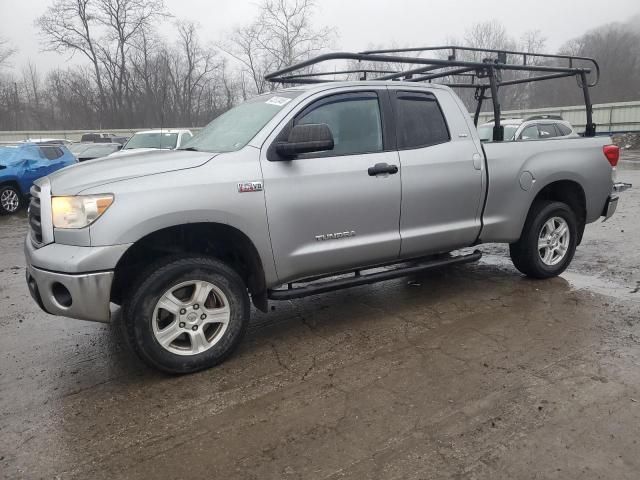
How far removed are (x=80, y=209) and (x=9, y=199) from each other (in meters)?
10.8

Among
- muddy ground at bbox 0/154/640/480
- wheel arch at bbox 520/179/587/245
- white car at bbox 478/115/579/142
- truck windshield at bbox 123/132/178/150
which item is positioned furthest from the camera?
truck windshield at bbox 123/132/178/150

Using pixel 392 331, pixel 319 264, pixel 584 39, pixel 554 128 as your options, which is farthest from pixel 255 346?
pixel 584 39

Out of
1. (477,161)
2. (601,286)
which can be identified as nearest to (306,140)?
(477,161)

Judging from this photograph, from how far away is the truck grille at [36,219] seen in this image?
3.44 meters

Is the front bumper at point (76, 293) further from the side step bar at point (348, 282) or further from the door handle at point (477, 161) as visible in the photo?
the door handle at point (477, 161)

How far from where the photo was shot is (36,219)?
3496 millimetres

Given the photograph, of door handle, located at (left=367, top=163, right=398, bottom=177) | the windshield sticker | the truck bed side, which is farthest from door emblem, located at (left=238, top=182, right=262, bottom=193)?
the truck bed side

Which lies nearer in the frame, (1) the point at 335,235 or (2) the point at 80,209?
(2) the point at 80,209

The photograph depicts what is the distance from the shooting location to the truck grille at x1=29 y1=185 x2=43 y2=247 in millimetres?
3438

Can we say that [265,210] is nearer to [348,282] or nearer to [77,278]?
[348,282]

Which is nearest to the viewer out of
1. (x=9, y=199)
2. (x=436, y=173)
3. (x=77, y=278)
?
(x=77, y=278)

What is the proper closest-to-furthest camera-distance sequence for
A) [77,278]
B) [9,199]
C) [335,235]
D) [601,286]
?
1. [77,278]
2. [335,235]
3. [601,286]
4. [9,199]

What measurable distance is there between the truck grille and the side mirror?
66.7 inches

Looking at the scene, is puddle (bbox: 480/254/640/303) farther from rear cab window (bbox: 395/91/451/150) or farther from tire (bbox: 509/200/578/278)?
rear cab window (bbox: 395/91/451/150)
